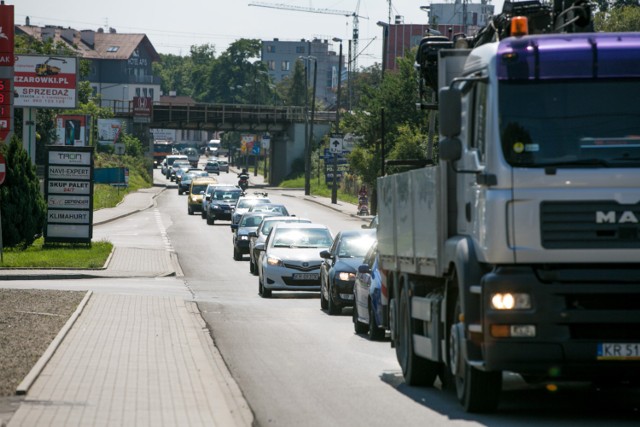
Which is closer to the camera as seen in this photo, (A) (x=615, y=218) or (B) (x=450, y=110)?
(A) (x=615, y=218)

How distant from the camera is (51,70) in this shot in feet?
225

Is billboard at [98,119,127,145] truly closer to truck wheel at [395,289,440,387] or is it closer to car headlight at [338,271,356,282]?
car headlight at [338,271,356,282]

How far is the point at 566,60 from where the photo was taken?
37.8 feet

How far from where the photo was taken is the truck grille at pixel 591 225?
36.8 feet

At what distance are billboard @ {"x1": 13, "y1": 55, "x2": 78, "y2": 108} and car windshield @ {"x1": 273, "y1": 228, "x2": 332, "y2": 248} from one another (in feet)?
117

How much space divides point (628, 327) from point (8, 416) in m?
5.07

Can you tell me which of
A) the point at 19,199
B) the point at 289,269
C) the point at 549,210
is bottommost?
the point at 289,269

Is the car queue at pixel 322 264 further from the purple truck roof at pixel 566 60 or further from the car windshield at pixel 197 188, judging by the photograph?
the car windshield at pixel 197 188

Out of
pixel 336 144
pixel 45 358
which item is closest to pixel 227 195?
pixel 336 144

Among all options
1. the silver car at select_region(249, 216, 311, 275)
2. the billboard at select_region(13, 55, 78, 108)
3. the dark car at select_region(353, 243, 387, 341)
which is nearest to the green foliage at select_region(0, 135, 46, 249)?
the silver car at select_region(249, 216, 311, 275)

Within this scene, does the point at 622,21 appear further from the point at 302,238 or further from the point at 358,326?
the point at 358,326

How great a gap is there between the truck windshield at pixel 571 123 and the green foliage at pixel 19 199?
31.4 meters

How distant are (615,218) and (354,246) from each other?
1488 cm

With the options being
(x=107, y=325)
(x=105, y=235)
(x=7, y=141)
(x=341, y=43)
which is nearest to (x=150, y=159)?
(x=341, y=43)
